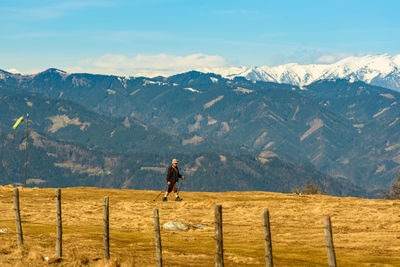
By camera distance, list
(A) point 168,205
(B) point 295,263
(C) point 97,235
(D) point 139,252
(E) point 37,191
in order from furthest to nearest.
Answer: (E) point 37,191
(A) point 168,205
(C) point 97,235
(D) point 139,252
(B) point 295,263

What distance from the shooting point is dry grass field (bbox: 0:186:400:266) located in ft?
75.6

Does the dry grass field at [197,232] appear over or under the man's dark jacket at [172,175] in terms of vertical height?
under

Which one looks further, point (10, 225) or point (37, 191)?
point (37, 191)

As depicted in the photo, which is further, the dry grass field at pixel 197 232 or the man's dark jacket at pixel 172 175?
the man's dark jacket at pixel 172 175

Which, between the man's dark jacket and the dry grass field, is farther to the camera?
the man's dark jacket

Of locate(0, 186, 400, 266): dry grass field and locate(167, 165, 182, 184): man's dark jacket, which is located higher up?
locate(167, 165, 182, 184): man's dark jacket

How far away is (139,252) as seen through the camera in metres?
25.0

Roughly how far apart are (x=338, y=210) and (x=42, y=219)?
18531mm

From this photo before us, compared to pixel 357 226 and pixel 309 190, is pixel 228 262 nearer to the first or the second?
pixel 357 226

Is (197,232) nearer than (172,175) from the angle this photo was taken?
Yes

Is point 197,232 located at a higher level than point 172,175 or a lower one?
lower

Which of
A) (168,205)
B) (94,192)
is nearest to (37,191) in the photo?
(94,192)

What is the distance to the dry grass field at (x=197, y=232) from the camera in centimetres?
2305

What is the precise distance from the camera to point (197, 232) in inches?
1260
